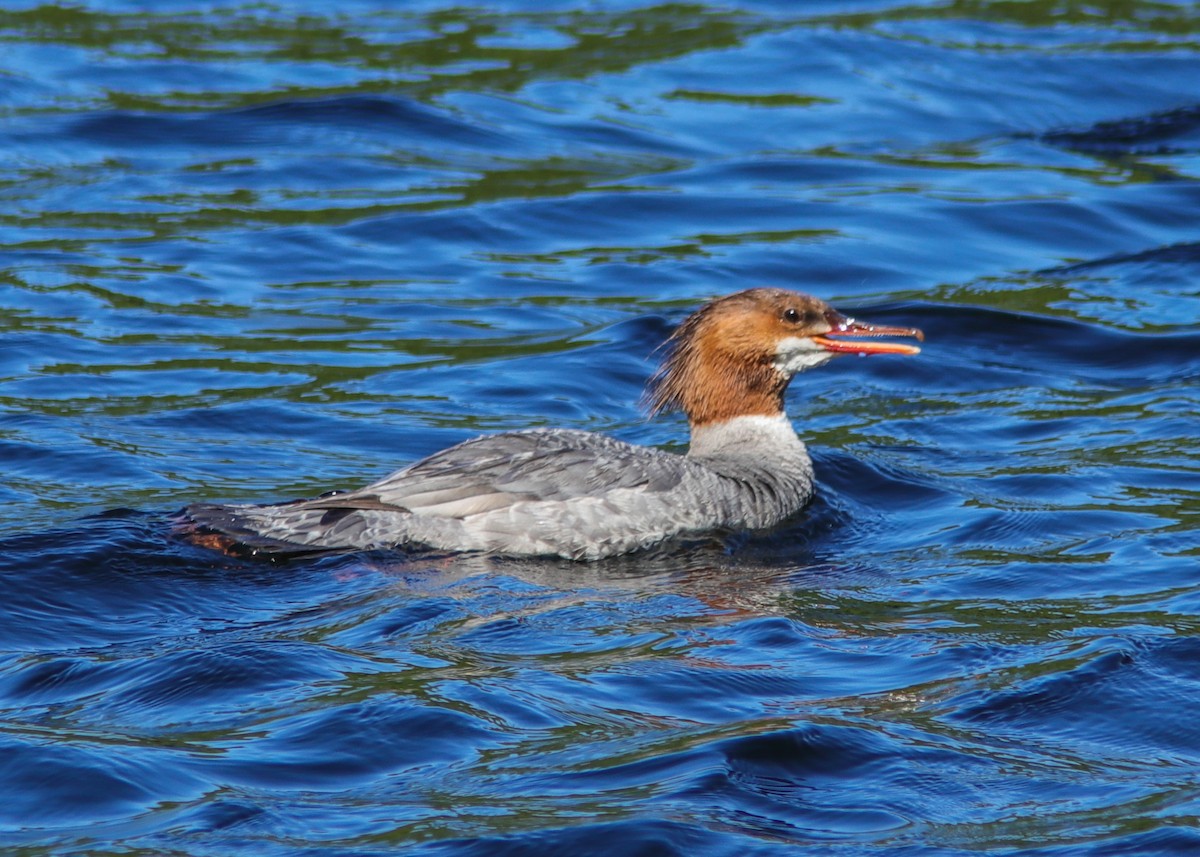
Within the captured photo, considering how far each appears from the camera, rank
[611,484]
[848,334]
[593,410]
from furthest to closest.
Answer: [593,410]
[848,334]
[611,484]

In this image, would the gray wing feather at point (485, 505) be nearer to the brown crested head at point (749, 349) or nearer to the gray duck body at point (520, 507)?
the gray duck body at point (520, 507)

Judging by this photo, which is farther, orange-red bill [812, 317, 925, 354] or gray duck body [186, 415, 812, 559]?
orange-red bill [812, 317, 925, 354]

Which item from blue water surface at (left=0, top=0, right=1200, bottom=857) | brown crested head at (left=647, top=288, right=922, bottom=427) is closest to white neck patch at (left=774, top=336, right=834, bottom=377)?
brown crested head at (left=647, top=288, right=922, bottom=427)

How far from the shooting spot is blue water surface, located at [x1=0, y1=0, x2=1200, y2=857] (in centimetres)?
570

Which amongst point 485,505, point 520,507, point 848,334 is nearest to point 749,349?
point 848,334

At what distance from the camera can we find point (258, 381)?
10688mm

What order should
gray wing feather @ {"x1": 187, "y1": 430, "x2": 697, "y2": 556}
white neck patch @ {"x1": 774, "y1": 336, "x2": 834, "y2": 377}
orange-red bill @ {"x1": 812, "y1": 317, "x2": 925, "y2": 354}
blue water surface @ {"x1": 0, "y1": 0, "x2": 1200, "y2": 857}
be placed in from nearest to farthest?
blue water surface @ {"x1": 0, "y1": 0, "x2": 1200, "y2": 857}
gray wing feather @ {"x1": 187, "y1": 430, "x2": 697, "y2": 556}
orange-red bill @ {"x1": 812, "y1": 317, "x2": 925, "y2": 354}
white neck patch @ {"x1": 774, "y1": 336, "x2": 834, "y2": 377}

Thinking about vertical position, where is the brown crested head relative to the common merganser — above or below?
above

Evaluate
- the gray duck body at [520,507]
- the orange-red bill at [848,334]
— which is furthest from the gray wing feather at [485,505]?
the orange-red bill at [848,334]

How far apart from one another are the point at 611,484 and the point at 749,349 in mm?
1264

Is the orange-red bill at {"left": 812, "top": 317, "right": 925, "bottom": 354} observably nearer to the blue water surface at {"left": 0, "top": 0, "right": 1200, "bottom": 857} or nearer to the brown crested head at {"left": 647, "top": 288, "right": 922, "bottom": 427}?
the brown crested head at {"left": 647, "top": 288, "right": 922, "bottom": 427}

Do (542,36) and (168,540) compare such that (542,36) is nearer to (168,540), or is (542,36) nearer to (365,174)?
(365,174)

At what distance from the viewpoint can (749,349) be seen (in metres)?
9.12

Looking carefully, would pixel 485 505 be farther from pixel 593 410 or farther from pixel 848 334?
pixel 593 410
